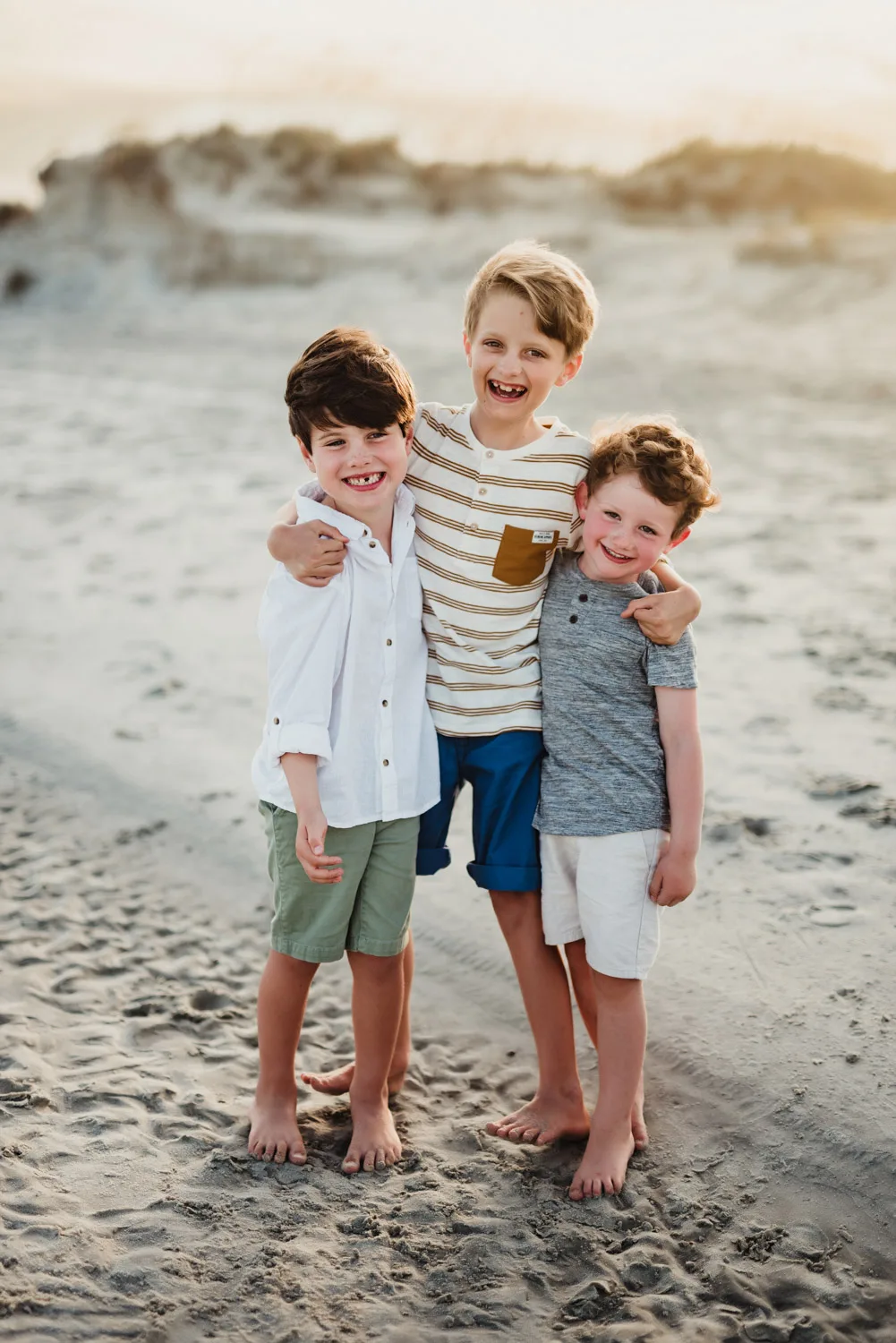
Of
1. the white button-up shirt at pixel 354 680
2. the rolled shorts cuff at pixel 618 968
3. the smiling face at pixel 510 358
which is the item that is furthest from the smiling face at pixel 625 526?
the rolled shorts cuff at pixel 618 968

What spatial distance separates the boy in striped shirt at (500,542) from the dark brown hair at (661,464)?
8 cm

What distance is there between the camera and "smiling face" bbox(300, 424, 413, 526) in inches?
95.3

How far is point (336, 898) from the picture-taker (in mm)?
2568

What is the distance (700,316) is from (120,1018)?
10.8 m

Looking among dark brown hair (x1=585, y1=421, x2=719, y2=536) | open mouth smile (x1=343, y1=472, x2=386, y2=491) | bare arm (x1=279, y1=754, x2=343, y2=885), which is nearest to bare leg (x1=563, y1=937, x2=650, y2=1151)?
bare arm (x1=279, y1=754, x2=343, y2=885)

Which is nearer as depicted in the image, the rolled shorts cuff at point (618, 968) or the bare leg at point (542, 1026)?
the rolled shorts cuff at point (618, 968)

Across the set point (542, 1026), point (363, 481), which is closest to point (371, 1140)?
point (542, 1026)

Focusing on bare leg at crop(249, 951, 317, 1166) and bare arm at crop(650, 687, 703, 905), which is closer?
bare arm at crop(650, 687, 703, 905)

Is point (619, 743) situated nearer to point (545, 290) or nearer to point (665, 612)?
point (665, 612)

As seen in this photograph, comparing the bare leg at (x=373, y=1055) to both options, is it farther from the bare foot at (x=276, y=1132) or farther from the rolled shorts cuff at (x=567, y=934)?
the rolled shorts cuff at (x=567, y=934)

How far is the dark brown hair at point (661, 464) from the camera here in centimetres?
244

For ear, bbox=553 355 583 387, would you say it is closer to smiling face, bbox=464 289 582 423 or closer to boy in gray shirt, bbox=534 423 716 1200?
smiling face, bbox=464 289 582 423

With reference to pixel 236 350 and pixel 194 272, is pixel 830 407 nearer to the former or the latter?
pixel 236 350

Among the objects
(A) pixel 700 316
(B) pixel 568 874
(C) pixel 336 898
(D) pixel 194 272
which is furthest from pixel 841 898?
(D) pixel 194 272
